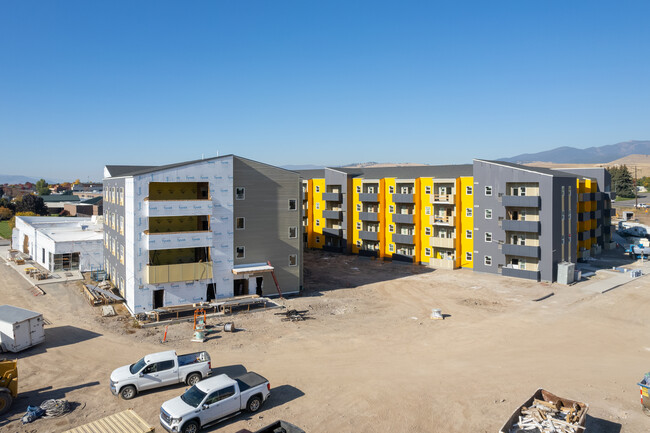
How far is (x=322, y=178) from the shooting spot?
7744 centimetres

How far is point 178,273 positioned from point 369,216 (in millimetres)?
36026

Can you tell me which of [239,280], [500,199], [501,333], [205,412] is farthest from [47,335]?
[500,199]

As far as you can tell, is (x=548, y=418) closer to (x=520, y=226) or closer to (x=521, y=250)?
(x=521, y=250)

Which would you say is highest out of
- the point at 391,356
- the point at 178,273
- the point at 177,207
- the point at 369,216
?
the point at 177,207

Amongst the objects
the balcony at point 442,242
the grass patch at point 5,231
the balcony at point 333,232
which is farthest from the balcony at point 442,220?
the grass patch at point 5,231

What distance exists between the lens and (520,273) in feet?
171

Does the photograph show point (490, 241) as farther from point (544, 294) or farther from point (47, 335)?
point (47, 335)

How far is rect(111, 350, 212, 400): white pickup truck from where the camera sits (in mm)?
22188

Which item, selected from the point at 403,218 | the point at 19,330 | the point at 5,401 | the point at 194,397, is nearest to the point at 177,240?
the point at 19,330

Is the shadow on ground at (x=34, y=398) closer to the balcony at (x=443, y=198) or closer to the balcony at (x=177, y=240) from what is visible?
the balcony at (x=177, y=240)

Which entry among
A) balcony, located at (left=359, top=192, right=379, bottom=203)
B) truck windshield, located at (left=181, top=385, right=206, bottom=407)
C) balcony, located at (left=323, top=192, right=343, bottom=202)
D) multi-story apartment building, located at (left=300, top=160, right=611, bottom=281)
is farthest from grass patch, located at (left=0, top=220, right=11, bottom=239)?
A: truck windshield, located at (left=181, top=385, right=206, bottom=407)

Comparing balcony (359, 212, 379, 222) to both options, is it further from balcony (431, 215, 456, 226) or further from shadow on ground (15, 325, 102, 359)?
shadow on ground (15, 325, 102, 359)

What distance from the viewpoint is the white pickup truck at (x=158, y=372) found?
22188 mm

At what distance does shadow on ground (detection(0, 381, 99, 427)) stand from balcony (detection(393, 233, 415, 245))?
46.1 metres
